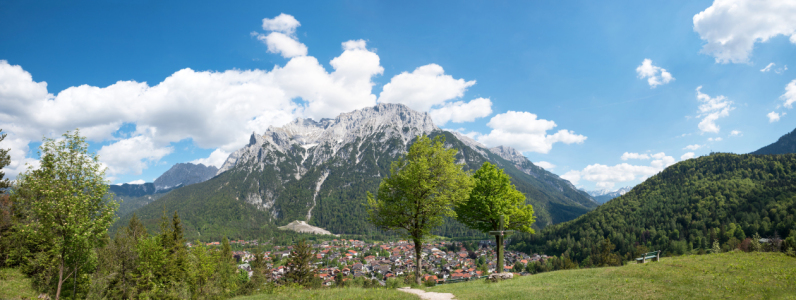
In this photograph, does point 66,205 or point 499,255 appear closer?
point 66,205

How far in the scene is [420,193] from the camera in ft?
74.4

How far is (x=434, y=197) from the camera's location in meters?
23.0

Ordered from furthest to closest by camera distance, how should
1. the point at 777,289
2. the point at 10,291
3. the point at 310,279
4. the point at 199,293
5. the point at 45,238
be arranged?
the point at 310,279 < the point at 199,293 < the point at 10,291 < the point at 45,238 < the point at 777,289

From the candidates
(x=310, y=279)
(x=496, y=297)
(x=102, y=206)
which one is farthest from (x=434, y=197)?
(x=310, y=279)

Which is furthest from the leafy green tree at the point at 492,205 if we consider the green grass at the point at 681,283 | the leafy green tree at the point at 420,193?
the green grass at the point at 681,283

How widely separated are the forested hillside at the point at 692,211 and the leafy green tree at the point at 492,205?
312 ft

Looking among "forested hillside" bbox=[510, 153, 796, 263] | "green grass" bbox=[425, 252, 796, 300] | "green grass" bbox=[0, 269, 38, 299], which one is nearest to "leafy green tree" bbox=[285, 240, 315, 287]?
"green grass" bbox=[0, 269, 38, 299]

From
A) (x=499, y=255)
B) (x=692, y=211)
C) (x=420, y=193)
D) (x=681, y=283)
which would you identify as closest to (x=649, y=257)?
(x=681, y=283)

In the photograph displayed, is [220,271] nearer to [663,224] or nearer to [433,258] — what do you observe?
[433,258]

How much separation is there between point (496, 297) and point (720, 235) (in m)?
149

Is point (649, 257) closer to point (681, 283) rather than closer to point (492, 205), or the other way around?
point (681, 283)

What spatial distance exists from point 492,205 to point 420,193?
314 inches

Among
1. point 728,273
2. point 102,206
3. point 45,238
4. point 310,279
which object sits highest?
point 102,206

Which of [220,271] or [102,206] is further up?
[102,206]
